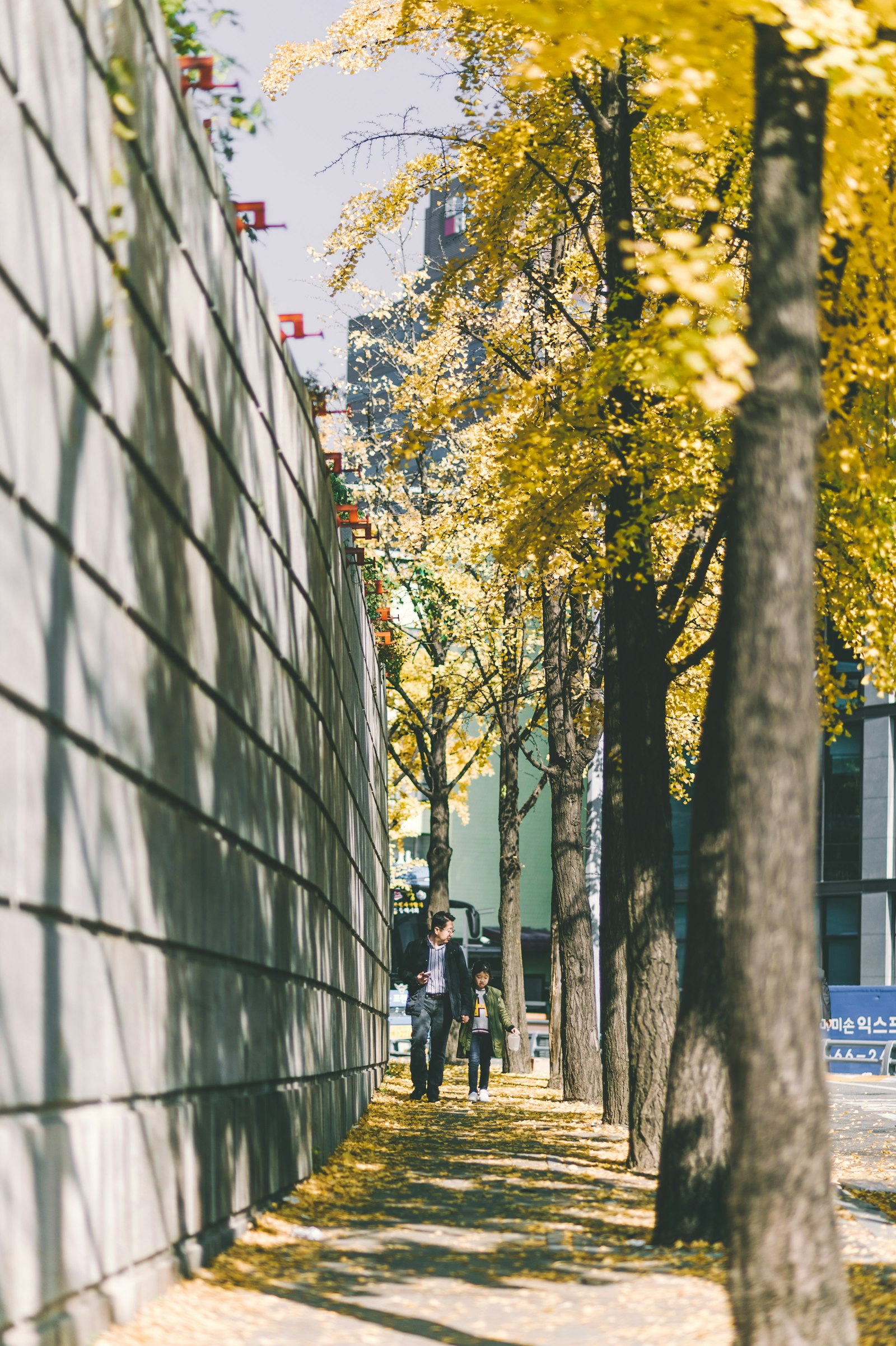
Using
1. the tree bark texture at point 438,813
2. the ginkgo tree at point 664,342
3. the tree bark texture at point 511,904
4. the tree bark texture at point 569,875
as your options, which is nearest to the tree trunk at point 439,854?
the tree bark texture at point 438,813

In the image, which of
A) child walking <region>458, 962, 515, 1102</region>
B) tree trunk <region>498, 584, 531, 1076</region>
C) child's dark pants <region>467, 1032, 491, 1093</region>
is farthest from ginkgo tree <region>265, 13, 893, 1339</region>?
tree trunk <region>498, 584, 531, 1076</region>

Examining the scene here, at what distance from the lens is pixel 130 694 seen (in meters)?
5.35

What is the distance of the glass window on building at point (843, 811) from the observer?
38250 millimetres

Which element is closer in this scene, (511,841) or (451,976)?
(451,976)

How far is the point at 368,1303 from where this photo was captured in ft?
19.7

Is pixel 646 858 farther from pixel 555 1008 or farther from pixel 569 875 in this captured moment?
pixel 555 1008

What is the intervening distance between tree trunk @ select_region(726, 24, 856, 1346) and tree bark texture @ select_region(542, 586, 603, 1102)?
47.0ft

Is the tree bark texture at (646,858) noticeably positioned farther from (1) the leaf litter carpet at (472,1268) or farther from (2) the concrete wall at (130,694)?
(2) the concrete wall at (130,694)

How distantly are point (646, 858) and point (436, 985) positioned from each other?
6492mm

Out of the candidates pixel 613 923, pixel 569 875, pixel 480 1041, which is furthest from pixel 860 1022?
pixel 613 923

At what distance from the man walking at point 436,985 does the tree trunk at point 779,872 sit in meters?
12.5

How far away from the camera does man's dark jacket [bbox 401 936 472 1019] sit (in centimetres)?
1686

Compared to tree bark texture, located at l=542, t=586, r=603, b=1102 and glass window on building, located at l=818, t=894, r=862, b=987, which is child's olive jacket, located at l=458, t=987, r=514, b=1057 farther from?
glass window on building, located at l=818, t=894, r=862, b=987

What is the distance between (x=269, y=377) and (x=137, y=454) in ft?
10.8
